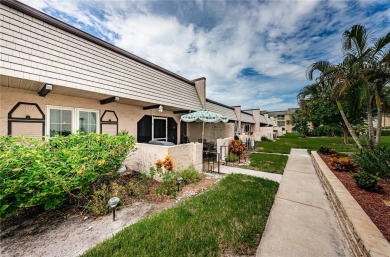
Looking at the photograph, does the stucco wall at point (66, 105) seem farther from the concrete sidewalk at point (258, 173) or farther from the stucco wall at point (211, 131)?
the concrete sidewalk at point (258, 173)

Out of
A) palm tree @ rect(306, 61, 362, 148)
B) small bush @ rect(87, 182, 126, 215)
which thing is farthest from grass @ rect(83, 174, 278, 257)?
palm tree @ rect(306, 61, 362, 148)

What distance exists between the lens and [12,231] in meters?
2.66

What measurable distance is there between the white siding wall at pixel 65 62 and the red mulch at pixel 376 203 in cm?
732

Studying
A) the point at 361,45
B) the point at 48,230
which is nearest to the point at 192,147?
the point at 48,230

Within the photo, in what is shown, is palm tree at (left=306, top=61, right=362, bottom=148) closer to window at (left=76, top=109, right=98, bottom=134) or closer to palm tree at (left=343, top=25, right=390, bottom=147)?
palm tree at (left=343, top=25, right=390, bottom=147)

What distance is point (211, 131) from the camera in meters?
12.6

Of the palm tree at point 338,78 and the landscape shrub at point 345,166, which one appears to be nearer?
the landscape shrub at point 345,166

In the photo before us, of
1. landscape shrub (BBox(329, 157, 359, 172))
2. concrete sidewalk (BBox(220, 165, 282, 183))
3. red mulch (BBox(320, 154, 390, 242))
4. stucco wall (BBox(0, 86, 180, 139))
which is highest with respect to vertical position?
stucco wall (BBox(0, 86, 180, 139))

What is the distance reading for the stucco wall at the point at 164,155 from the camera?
5039mm

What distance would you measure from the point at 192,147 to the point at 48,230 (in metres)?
4.35

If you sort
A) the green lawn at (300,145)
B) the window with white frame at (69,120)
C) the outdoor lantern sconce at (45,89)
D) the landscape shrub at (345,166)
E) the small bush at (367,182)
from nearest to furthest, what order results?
1. the small bush at (367,182)
2. the outdoor lantern sconce at (45,89)
3. the window with white frame at (69,120)
4. the landscape shrub at (345,166)
5. the green lawn at (300,145)

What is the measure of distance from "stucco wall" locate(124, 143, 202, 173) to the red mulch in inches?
179

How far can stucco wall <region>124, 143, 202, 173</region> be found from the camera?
5039mm

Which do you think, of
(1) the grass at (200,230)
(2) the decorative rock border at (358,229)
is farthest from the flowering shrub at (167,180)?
(2) the decorative rock border at (358,229)
